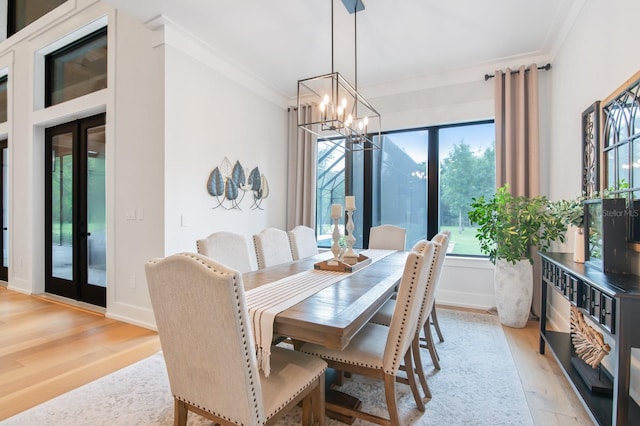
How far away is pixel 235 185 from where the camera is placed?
4.04 metres

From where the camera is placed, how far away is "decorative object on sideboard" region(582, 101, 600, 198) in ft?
7.85

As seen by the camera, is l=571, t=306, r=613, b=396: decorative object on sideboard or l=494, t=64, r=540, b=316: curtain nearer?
l=571, t=306, r=613, b=396: decorative object on sideboard

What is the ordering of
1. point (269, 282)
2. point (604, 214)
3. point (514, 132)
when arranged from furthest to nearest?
1. point (514, 132)
2. point (269, 282)
3. point (604, 214)

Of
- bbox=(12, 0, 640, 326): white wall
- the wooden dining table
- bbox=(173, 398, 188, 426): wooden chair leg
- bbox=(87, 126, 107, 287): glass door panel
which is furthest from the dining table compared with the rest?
bbox=(87, 126, 107, 287): glass door panel

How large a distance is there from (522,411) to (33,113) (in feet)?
19.9

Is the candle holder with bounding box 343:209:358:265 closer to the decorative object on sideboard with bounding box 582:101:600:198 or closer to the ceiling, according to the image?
the decorative object on sideboard with bounding box 582:101:600:198

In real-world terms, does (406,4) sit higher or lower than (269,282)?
higher

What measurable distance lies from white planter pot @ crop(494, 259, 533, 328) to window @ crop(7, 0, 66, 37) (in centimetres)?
613

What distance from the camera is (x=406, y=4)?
2842 mm

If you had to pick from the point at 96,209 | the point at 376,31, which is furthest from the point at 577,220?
the point at 96,209

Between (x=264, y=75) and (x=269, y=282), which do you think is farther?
(x=264, y=75)

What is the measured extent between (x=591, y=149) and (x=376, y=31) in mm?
2171

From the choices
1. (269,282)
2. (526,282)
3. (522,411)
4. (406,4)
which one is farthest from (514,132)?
(269,282)

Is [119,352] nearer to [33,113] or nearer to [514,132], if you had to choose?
[33,113]
